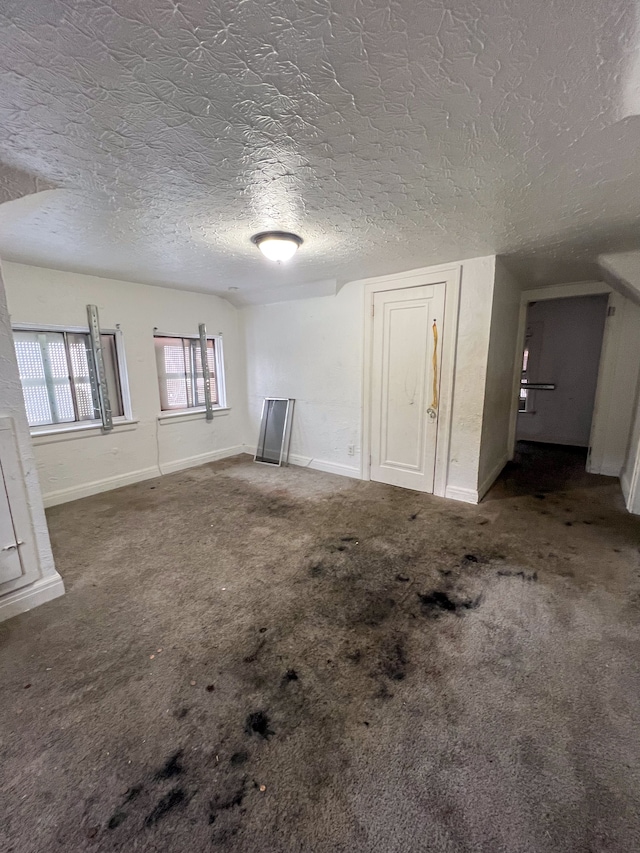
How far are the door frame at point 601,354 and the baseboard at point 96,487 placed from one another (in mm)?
4775

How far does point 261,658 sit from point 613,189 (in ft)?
9.69

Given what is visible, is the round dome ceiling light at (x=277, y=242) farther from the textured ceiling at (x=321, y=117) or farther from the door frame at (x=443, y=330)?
the door frame at (x=443, y=330)

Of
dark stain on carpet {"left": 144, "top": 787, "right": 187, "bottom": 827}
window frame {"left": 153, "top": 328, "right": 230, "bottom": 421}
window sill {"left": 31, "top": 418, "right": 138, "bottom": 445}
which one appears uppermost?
window frame {"left": 153, "top": 328, "right": 230, "bottom": 421}

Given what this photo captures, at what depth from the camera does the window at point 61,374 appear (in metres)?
Result: 3.30

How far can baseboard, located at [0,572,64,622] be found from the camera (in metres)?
1.90

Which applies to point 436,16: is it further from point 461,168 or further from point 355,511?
point 355,511

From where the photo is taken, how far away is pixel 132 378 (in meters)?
3.89

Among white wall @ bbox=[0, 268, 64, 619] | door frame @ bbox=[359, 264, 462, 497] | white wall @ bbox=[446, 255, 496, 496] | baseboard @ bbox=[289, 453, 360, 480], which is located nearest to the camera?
white wall @ bbox=[0, 268, 64, 619]

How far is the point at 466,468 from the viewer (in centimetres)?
333

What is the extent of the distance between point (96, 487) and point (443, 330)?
13.1 ft

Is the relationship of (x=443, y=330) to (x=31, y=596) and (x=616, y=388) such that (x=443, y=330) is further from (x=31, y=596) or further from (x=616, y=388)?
(x=31, y=596)

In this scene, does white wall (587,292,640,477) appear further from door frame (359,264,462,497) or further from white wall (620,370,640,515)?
door frame (359,264,462,497)

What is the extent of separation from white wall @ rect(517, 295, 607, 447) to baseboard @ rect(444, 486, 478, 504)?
3.27 metres

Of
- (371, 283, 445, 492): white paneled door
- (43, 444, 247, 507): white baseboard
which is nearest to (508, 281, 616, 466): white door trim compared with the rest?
(371, 283, 445, 492): white paneled door
